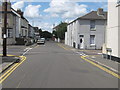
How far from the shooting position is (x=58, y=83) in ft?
27.3

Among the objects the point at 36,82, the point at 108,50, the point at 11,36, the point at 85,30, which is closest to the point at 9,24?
the point at 11,36

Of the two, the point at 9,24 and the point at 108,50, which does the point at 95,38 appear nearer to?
the point at 9,24

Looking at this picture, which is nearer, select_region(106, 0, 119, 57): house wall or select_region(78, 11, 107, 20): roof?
select_region(106, 0, 119, 57): house wall

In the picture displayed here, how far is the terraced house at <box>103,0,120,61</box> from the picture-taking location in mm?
16297

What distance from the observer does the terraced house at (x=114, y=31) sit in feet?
53.5

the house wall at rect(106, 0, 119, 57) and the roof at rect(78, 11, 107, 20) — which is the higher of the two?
the roof at rect(78, 11, 107, 20)

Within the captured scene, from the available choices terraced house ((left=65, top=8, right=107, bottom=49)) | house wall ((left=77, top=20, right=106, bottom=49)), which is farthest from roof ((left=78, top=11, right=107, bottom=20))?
house wall ((left=77, top=20, right=106, bottom=49))

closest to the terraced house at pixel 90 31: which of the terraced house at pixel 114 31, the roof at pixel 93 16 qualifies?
the roof at pixel 93 16

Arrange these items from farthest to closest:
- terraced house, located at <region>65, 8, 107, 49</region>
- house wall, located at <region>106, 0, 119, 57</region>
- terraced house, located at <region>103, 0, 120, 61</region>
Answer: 1. terraced house, located at <region>65, 8, 107, 49</region>
2. house wall, located at <region>106, 0, 119, 57</region>
3. terraced house, located at <region>103, 0, 120, 61</region>

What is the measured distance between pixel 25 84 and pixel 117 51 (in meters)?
9.87

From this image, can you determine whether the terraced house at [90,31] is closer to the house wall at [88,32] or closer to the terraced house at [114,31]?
the house wall at [88,32]

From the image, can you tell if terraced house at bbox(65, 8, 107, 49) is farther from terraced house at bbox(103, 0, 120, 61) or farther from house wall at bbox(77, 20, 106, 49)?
terraced house at bbox(103, 0, 120, 61)

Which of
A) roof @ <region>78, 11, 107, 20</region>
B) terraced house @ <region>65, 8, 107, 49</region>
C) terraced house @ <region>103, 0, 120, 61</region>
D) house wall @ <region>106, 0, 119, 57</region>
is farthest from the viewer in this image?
roof @ <region>78, 11, 107, 20</region>

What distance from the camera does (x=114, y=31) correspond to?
17.2m
